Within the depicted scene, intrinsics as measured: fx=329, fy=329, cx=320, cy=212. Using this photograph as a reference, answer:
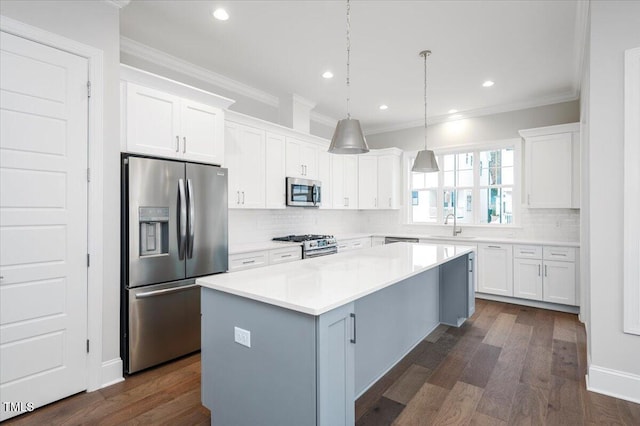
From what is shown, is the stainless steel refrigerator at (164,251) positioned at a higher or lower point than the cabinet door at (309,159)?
lower

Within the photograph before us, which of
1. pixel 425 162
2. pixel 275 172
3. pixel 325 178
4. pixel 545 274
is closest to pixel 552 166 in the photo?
pixel 545 274

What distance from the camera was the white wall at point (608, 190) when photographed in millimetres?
2330

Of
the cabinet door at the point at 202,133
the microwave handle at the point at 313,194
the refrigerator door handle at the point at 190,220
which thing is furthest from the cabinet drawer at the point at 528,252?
the refrigerator door handle at the point at 190,220

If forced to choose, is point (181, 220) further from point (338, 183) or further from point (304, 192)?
point (338, 183)

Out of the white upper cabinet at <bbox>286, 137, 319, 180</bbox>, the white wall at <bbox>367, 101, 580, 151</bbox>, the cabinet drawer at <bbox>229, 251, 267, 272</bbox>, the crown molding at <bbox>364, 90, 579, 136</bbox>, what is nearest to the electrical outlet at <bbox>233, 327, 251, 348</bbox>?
the cabinet drawer at <bbox>229, 251, 267, 272</bbox>

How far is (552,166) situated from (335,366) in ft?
15.2

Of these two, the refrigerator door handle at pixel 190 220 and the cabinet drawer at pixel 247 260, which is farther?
the cabinet drawer at pixel 247 260

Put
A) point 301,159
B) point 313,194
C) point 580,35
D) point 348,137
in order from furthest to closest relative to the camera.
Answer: point 313,194 → point 301,159 → point 580,35 → point 348,137

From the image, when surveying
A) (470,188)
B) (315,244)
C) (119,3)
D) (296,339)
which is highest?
(119,3)

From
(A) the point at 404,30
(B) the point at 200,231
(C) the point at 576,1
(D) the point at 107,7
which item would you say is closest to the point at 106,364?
(B) the point at 200,231

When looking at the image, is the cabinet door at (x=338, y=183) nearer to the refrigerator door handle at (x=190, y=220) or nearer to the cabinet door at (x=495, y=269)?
the cabinet door at (x=495, y=269)

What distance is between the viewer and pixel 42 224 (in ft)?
7.37

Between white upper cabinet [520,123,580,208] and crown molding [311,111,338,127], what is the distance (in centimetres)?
312

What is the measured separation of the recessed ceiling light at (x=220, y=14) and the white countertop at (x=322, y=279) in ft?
7.26
